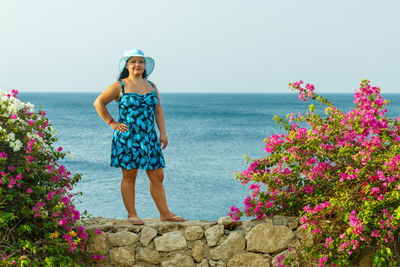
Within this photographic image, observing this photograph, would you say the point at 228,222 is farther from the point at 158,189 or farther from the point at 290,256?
the point at 158,189

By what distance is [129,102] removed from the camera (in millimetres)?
5027

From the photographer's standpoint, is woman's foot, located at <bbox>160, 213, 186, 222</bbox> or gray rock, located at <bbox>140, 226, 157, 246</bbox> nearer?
gray rock, located at <bbox>140, 226, 157, 246</bbox>

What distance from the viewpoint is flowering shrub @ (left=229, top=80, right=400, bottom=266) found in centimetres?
436

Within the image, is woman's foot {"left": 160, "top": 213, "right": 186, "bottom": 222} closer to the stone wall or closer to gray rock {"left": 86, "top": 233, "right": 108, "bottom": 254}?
the stone wall

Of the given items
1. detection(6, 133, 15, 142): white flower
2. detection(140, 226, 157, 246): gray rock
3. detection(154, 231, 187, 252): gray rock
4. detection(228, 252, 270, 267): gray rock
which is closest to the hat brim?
detection(6, 133, 15, 142): white flower

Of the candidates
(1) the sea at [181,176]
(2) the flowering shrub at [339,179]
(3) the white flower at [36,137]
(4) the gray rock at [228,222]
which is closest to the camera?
(2) the flowering shrub at [339,179]

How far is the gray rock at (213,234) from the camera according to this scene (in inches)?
191

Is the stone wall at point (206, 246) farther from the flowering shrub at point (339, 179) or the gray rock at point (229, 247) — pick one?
the flowering shrub at point (339, 179)

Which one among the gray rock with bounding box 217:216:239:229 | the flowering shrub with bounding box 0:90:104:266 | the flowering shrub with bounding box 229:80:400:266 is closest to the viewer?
the flowering shrub with bounding box 0:90:104:266

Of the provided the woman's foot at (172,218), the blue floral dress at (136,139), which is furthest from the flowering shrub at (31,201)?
the woman's foot at (172,218)

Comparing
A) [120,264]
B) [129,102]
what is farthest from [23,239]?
[129,102]

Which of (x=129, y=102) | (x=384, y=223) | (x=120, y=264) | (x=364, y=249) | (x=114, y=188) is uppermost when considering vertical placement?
(x=129, y=102)

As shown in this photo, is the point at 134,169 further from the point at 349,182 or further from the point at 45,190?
the point at 349,182

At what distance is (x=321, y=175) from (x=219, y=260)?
1.32 m
